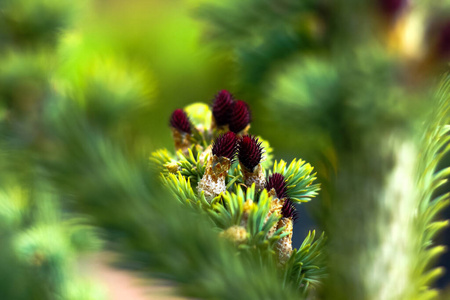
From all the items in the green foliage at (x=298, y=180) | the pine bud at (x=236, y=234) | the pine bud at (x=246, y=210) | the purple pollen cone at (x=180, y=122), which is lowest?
the pine bud at (x=236, y=234)

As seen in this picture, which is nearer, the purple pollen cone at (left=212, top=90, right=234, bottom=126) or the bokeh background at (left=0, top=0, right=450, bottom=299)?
the bokeh background at (left=0, top=0, right=450, bottom=299)

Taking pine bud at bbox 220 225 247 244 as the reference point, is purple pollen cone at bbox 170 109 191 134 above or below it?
above

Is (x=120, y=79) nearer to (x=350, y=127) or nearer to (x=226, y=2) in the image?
(x=350, y=127)

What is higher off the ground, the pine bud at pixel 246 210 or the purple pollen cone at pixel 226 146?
the purple pollen cone at pixel 226 146

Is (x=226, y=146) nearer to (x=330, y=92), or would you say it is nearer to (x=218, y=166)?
(x=218, y=166)

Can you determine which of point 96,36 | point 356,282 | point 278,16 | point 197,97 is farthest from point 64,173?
point 96,36

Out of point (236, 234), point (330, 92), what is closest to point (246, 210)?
point (236, 234)
